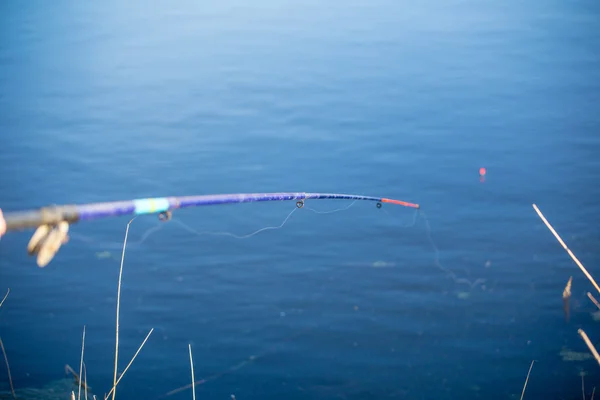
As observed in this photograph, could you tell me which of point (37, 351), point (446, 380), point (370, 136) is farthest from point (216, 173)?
point (446, 380)

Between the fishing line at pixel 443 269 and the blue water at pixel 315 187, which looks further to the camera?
the fishing line at pixel 443 269

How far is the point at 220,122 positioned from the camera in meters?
11.2

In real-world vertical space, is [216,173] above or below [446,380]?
above

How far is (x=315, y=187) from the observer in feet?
29.5

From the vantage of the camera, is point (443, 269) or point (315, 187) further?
point (315, 187)

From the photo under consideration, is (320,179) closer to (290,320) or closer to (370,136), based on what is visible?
(370,136)

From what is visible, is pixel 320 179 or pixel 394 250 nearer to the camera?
pixel 394 250

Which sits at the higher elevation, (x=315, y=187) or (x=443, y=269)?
(x=315, y=187)

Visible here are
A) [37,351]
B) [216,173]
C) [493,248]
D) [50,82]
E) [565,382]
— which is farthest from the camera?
[50,82]

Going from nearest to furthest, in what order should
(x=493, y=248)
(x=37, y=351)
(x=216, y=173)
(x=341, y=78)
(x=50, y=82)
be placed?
(x=37, y=351) < (x=493, y=248) < (x=216, y=173) < (x=341, y=78) < (x=50, y=82)

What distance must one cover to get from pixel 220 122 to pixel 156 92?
1889 millimetres

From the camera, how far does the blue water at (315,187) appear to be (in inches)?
250

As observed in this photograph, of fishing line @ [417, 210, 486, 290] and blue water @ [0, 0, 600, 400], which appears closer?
blue water @ [0, 0, 600, 400]

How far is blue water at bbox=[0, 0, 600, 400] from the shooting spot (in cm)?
635
